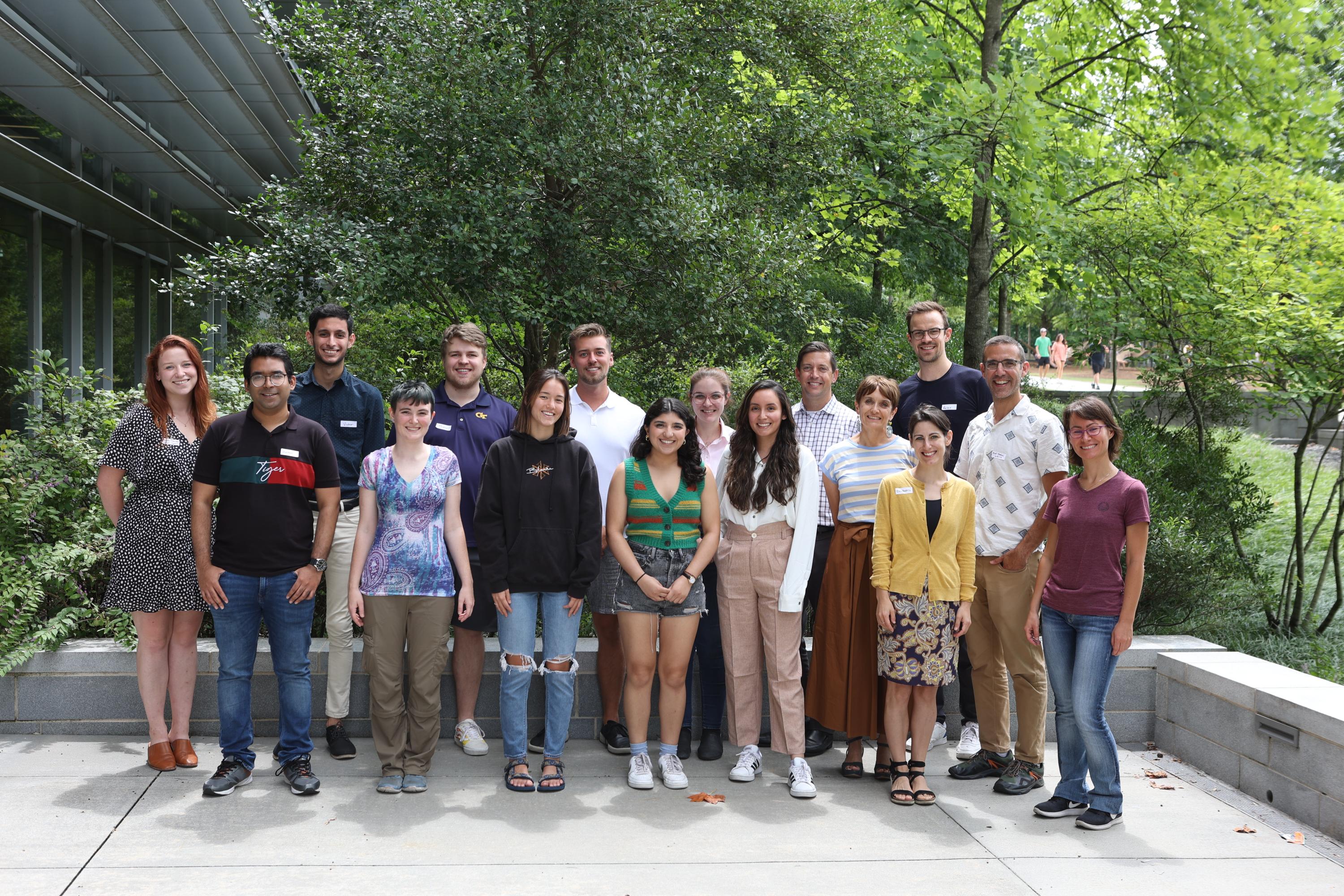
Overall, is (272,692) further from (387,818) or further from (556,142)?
(556,142)

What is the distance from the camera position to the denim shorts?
16.1 ft

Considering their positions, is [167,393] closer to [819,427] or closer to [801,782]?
[819,427]

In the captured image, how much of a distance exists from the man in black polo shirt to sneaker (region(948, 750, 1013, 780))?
309cm

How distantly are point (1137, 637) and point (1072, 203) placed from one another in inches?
229

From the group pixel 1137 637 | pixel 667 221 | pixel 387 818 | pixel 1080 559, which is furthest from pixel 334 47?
pixel 1137 637

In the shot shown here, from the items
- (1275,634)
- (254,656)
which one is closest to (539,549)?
(254,656)

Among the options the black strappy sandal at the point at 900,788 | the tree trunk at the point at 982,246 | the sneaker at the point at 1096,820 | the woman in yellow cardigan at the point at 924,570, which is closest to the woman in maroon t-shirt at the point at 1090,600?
the sneaker at the point at 1096,820

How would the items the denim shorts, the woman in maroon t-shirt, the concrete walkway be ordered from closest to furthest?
the concrete walkway, the woman in maroon t-shirt, the denim shorts

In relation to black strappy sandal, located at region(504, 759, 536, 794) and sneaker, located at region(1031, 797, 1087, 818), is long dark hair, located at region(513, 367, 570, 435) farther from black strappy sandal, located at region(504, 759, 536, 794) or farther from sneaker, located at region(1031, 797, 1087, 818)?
sneaker, located at region(1031, 797, 1087, 818)

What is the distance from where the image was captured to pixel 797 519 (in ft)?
16.3

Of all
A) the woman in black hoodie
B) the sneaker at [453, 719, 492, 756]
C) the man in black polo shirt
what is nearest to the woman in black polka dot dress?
the man in black polo shirt

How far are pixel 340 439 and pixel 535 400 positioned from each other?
3.81ft

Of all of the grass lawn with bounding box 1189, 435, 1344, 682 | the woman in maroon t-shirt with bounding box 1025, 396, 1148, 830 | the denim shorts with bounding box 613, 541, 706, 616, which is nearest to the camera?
the woman in maroon t-shirt with bounding box 1025, 396, 1148, 830

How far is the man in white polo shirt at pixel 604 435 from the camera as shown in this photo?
536 cm
